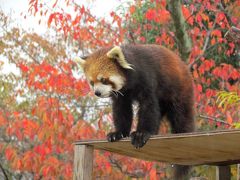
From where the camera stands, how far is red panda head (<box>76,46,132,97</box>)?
3953 millimetres

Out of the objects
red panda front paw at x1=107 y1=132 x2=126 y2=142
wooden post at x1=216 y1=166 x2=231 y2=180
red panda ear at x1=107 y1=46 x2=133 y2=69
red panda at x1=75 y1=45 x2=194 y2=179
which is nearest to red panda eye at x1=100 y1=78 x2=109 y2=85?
red panda at x1=75 y1=45 x2=194 y2=179

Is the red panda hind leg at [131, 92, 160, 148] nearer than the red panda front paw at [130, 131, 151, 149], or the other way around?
the red panda front paw at [130, 131, 151, 149]

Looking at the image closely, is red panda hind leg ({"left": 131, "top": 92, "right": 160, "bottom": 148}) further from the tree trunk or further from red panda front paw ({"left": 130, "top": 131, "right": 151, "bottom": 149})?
the tree trunk

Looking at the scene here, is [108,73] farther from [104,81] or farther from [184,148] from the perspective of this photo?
[184,148]

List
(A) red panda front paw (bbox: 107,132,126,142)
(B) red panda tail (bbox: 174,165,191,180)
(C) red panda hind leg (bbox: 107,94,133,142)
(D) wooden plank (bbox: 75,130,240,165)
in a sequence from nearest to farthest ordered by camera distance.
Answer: (D) wooden plank (bbox: 75,130,240,165) → (A) red panda front paw (bbox: 107,132,126,142) → (C) red panda hind leg (bbox: 107,94,133,142) → (B) red panda tail (bbox: 174,165,191,180)

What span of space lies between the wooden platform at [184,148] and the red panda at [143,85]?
0.14m

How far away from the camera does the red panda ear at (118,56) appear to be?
12.9 feet

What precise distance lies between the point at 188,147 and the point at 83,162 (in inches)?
29.6

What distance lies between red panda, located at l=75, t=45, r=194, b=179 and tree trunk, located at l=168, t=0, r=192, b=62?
1891mm

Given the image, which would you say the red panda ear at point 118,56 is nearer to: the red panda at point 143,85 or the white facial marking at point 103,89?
the red panda at point 143,85

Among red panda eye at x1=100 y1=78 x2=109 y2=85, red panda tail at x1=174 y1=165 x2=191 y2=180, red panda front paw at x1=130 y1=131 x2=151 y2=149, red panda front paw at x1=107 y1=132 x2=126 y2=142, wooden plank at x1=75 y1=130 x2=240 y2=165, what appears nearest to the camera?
wooden plank at x1=75 y1=130 x2=240 y2=165

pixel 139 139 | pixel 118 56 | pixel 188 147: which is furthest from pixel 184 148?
pixel 118 56

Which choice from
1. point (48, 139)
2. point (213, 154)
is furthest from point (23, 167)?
point (213, 154)

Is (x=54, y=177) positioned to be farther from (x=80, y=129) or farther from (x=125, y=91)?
(x=125, y=91)
